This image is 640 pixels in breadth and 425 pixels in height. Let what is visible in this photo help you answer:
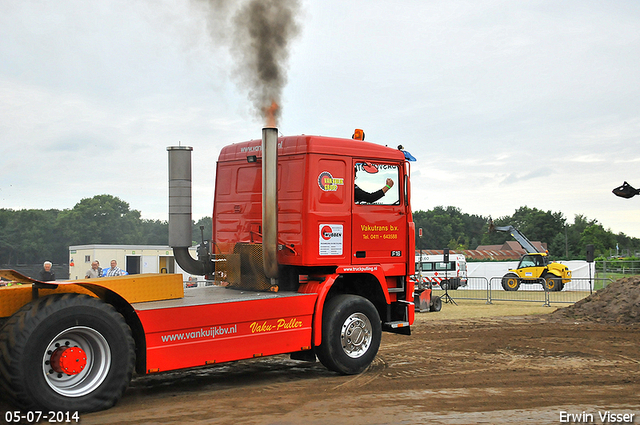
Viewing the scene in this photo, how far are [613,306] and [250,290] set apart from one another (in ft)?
42.0

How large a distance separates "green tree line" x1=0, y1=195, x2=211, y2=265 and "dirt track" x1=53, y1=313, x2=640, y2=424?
59.8m

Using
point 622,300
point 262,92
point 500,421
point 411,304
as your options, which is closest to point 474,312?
point 622,300

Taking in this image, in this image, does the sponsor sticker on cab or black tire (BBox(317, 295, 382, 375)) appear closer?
black tire (BBox(317, 295, 382, 375))

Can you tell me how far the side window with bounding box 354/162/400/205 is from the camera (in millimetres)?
9453

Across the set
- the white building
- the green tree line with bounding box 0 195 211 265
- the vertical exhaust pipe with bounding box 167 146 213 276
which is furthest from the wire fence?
the green tree line with bounding box 0 195 211 265

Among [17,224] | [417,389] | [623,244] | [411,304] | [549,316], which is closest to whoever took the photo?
[417,389]

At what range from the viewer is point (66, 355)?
6250mm

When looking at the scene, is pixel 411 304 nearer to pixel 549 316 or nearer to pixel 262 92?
pixel 262 92

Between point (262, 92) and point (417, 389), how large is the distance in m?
5.14

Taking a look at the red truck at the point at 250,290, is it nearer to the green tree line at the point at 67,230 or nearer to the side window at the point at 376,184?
the side window at the point at 376,184

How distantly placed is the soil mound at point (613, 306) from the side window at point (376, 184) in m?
10.3

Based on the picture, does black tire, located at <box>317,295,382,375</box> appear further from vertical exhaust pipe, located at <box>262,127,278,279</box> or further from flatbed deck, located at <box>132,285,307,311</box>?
vertical exhaust pipe, located at <box>262,127,278,279</box>

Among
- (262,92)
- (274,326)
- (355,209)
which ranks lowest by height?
(274,326)

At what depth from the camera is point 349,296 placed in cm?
916
